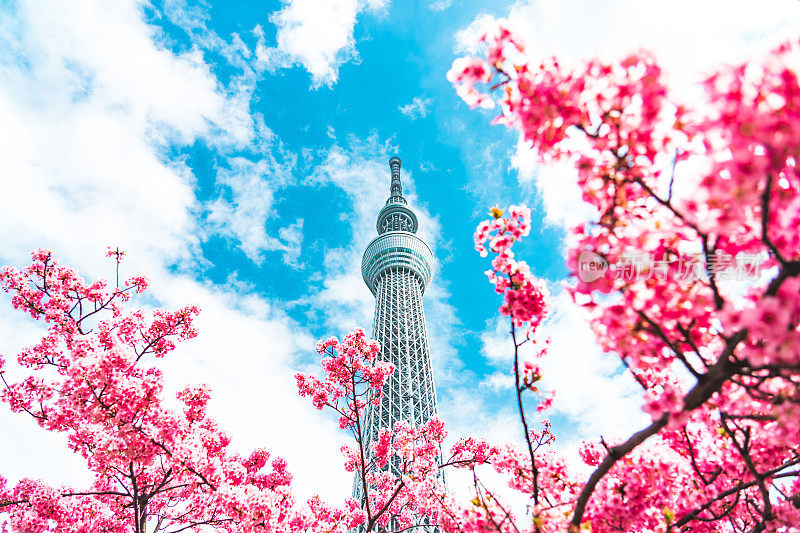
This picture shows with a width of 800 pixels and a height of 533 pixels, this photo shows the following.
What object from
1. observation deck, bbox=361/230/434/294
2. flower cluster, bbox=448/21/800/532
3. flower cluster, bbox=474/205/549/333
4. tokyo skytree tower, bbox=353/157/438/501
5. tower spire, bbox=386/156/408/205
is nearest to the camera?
flower cluster, bbox=448/21/800/532

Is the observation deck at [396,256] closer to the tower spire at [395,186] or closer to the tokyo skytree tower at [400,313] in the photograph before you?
the tokyo skytree tower at [400,313]

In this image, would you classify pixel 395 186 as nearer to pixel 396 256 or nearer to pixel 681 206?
pixel 396 256

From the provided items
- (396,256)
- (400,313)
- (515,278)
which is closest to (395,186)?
(396,256)

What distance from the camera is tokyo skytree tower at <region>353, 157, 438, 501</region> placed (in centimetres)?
4650

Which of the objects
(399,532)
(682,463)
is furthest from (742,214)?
(399,532)

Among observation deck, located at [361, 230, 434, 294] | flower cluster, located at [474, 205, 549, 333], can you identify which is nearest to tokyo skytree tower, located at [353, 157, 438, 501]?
observation deck, located at [361, 230, 434, 294]

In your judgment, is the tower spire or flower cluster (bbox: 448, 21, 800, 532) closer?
flower cluster (bbox: 448, 21, 800, 532)

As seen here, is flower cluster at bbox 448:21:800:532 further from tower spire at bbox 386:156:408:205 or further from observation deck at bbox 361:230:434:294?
tower spire at bbox 386:156:408:205

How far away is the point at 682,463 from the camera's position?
3861 mm

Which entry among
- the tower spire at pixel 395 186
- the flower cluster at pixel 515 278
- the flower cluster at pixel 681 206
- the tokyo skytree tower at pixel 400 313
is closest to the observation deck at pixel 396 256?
the tokyo skytree tower at pixel 400 313

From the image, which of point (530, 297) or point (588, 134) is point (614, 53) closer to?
point (588, 134)

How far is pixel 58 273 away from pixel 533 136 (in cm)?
933

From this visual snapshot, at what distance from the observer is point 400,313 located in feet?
184

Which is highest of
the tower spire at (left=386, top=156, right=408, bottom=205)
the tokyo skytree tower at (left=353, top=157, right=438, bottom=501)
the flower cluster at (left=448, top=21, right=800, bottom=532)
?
the tower spire at (left=386, top=156, right=408, bottom=205)
